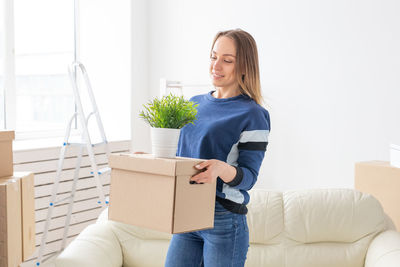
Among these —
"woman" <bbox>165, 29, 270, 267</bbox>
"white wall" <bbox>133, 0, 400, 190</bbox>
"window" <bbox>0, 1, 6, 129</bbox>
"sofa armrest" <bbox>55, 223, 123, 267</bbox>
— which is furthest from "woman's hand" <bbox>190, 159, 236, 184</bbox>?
"window" <bbox>0, 1, 6, 129</bbox>

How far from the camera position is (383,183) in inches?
103

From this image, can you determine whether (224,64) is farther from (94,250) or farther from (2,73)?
(2,73)

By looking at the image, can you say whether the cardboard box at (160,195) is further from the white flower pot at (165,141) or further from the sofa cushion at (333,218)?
the sofa cushion at (333,218)

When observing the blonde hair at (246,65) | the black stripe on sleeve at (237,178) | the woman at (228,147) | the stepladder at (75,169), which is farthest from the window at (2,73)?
the black stripe on sleeve at (237,178)

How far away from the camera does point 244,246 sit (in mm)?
1383

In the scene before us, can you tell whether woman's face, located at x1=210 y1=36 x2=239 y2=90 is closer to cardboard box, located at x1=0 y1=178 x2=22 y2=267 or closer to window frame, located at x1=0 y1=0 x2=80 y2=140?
cardboard box, located at x1=0 y1=178 x2=22 y2=267

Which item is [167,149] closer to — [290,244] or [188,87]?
[290,244]

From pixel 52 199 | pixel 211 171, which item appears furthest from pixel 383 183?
pixel 52 199

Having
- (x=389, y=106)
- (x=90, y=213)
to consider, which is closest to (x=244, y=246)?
(x=389, y=106)

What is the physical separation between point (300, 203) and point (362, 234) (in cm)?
35

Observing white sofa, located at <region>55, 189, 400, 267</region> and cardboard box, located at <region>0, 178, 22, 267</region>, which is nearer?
cardboard box, located at <region>0, 178, 22, 267</region>

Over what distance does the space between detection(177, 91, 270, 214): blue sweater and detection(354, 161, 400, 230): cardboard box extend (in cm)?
146

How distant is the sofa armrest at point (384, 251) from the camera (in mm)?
2137

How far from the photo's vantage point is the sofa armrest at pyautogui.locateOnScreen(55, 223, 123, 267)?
2127 mm
